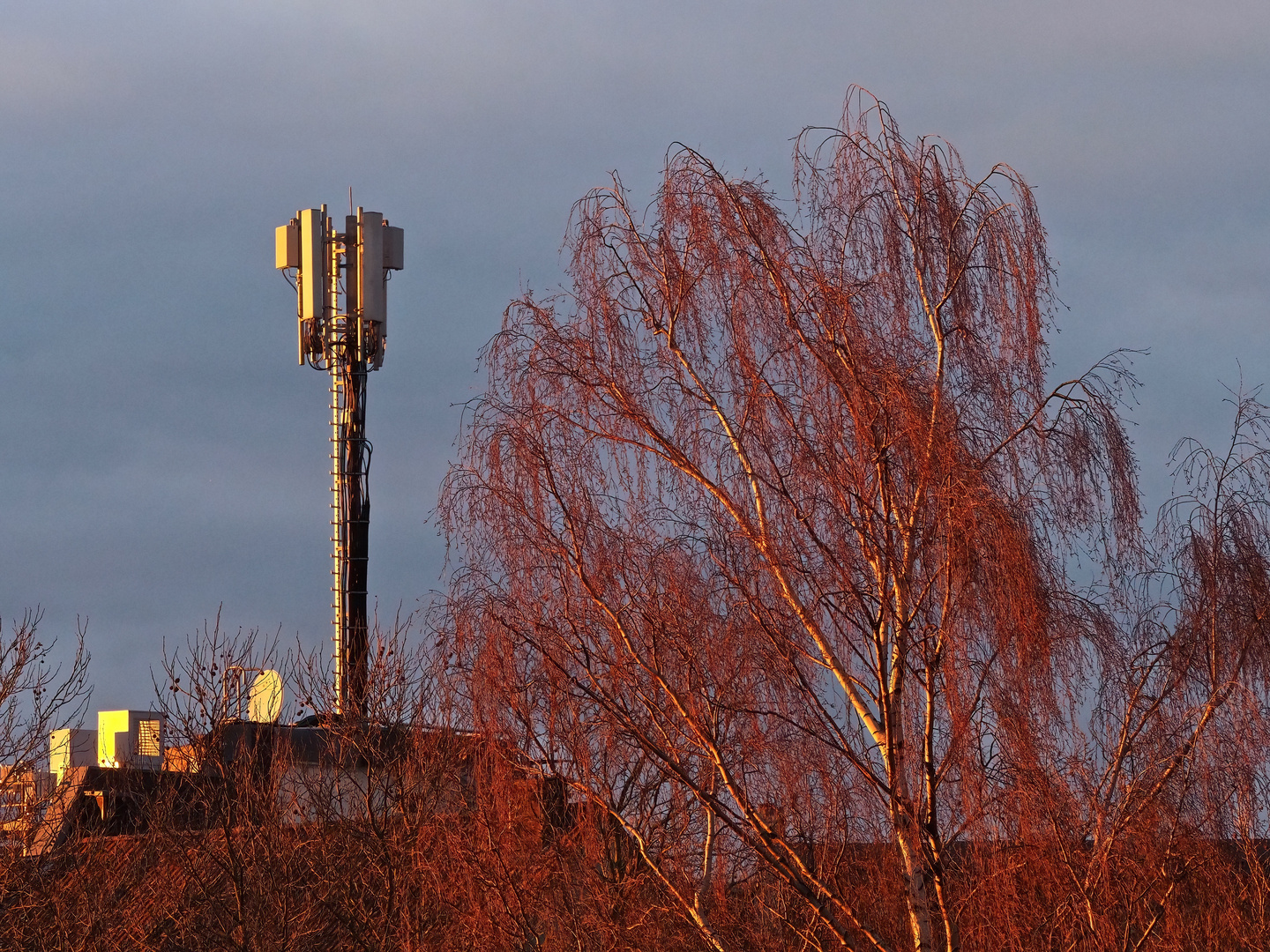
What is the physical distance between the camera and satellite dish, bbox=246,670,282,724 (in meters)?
28.1

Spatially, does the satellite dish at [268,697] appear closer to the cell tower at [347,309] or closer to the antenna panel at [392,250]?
the cell tower at [347,309]

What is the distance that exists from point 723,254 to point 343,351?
40054 mm

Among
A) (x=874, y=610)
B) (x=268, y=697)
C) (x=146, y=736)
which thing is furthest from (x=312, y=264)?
(x=874, y=610)

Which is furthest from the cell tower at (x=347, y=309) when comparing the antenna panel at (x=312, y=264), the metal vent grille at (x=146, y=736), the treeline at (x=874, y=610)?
the treeline at (x=874, y=610)

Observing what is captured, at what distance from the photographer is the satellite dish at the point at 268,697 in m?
28.1

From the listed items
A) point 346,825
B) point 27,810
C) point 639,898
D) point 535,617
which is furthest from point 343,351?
point 535,617

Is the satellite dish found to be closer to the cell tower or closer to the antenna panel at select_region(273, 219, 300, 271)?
the cell tower

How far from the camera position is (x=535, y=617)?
44.5ft

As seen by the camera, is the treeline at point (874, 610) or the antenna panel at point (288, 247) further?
the antenna panel at point (288, 247)

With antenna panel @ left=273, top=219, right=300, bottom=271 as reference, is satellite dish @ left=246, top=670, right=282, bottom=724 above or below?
below

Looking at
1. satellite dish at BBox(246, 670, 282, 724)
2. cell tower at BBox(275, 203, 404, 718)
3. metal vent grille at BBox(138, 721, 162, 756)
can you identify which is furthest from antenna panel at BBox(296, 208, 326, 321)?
satellite dish at BBox(246, 670, 282, 724)

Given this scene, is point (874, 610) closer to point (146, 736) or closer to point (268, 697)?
point (268, 697)

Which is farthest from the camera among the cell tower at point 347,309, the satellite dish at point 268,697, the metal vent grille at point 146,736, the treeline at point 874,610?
the cell tower at point 347,309

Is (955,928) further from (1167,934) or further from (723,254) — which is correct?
(723,254)
